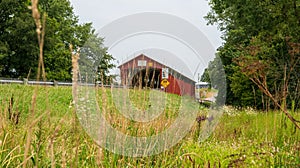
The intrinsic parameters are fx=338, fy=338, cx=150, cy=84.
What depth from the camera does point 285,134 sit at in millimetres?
4086

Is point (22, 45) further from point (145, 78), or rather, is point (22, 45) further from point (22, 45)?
point (145, 78)

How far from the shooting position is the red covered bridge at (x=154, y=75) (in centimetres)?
375

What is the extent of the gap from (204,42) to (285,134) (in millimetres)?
1483

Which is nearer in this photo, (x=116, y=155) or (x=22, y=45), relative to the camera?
(x=116, y=155)

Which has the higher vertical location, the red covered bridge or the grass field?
the red covered bridge

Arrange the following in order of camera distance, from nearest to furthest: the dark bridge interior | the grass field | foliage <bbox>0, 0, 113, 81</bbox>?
1. the grass field
2. the dark bridge interior
3. foliage <bbox>0, 0, 113, 81</bbox>

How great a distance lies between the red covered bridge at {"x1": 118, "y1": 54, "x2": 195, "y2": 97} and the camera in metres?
3.75

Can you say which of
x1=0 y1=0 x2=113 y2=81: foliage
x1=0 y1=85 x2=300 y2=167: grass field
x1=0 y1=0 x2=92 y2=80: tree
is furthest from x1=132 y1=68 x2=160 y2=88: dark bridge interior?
x1=0 y1=0 x2=92 y2=80: tree

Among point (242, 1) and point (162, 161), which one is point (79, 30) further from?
point (162, 161)

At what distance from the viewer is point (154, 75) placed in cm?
391

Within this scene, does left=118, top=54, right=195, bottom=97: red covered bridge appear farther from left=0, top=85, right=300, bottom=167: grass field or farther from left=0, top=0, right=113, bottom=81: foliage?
left=0, top=0, right=113, bottom=81: foliage


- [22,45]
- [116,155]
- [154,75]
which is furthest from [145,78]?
[22,45]

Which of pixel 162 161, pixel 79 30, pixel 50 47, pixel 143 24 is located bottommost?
pixel 162 161

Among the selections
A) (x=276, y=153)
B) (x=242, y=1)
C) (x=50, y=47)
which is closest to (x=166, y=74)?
(x=276, y=153)
